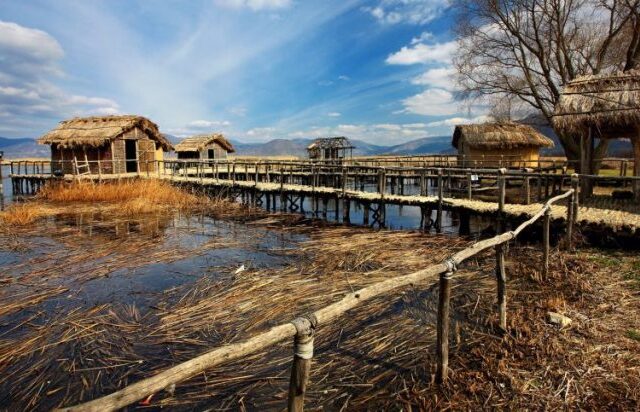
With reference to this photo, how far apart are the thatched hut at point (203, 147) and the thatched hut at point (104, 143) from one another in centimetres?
683

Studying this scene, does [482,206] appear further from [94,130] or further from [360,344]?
[94,130]

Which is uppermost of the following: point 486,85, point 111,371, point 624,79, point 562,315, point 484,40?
point 484,40

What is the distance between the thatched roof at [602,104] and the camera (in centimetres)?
1269

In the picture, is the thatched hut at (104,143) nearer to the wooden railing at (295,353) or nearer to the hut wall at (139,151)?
the hut wall at (139,151)

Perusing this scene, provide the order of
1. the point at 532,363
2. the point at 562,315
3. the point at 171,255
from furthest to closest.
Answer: the point at 171,255
the point at 562,315
the point at 532,363

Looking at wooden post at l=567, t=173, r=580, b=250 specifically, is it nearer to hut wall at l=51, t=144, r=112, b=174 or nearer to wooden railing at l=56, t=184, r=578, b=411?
wooden railing at l=56, t=184, r=578, b=411

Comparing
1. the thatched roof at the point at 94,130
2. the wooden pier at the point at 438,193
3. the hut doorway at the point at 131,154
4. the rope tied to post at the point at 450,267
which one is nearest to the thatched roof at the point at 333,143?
the wooden pier at the point at 438,193

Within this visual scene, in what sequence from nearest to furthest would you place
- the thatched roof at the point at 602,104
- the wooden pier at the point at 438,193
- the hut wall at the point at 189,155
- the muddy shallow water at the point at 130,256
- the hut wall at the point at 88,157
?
1. the muddy shallow water at the point at 130,256
2. the wooden pier at the point at 438,193
3. the thatched roof at the point at 602,104
4. the hut wall at the point at 88,157
5. the hut wall at the point at 189,155

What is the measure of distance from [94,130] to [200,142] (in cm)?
1054

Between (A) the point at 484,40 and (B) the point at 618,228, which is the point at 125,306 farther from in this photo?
(A) the point at 484,40

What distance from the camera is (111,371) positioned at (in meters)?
5.12

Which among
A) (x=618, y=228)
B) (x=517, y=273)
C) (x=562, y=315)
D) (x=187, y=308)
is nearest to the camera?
(x=562, y=315)

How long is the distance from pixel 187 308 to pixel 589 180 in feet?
44.6

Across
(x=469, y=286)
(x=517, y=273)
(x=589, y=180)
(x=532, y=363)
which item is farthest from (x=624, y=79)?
(x=532, y=363)
